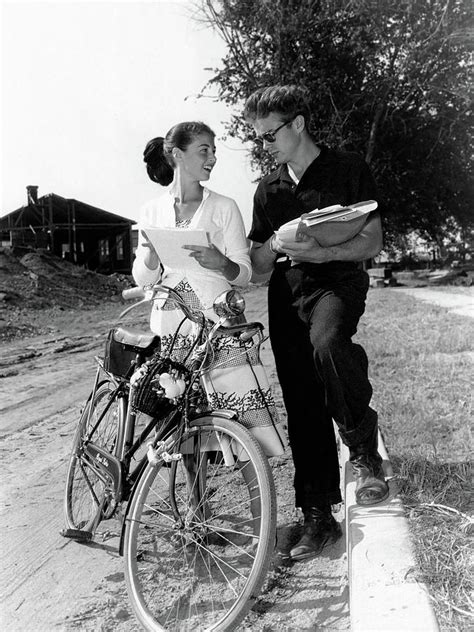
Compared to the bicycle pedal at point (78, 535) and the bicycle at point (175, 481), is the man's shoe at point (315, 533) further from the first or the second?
the bicycle pedal at point (78, 535)

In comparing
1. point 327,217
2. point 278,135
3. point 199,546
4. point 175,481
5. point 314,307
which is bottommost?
point 199,546

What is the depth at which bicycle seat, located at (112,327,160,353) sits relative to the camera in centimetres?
329

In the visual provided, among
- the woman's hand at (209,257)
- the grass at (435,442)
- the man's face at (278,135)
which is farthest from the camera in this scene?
the man's face at (278,135)

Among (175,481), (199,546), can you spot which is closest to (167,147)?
(175,481)

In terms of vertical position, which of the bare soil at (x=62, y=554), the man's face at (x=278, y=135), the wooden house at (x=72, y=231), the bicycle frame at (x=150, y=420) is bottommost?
the wooden house at (x=72, y=231)

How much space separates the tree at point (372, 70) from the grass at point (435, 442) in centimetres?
1344

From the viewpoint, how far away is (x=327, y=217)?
3.11 metres

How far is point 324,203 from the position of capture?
3420 mm

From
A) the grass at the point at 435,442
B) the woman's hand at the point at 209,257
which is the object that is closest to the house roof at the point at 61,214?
the grass at the point at 435,442

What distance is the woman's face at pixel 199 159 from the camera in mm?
3301

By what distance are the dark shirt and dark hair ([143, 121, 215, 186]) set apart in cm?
46

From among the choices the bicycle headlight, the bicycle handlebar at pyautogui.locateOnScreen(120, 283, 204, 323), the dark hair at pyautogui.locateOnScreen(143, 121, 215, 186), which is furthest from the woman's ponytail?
the bicycle headlight

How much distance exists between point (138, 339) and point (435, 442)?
202 centimetres

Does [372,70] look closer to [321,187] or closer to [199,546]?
[321,187]
